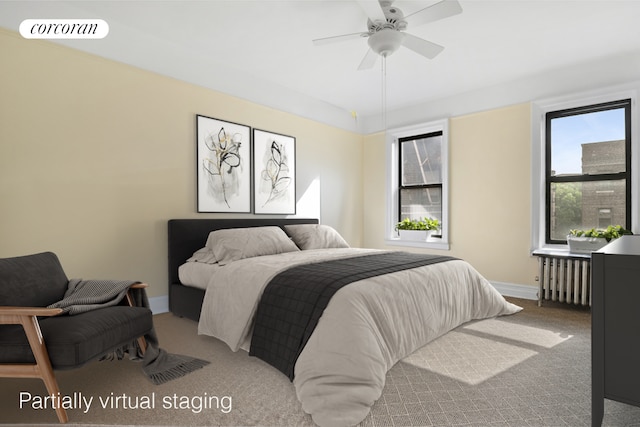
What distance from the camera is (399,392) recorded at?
1929 mm

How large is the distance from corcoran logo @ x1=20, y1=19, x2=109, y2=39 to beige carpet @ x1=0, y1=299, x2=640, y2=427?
2.54 meters

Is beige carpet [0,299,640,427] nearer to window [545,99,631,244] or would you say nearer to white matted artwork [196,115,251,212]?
white matted artwork [196,115,251,212]

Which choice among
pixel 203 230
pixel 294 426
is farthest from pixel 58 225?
pixel 294 426

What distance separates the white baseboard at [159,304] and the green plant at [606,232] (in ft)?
14.5

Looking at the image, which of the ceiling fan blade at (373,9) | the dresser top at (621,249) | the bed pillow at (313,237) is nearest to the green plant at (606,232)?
the dresser top at (621,249)

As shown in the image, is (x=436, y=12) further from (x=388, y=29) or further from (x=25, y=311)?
(x=25, y=311)

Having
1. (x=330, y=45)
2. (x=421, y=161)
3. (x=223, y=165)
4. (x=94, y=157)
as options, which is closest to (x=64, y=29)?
(x=94, y=157)

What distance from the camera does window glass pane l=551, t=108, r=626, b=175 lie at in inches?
148

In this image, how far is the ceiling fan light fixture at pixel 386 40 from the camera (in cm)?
274

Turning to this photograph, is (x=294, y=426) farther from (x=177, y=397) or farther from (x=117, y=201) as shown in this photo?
(x=117, y=201)

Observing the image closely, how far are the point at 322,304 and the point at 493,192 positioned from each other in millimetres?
3339

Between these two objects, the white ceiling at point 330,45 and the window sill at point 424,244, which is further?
the window sill at point 424,244

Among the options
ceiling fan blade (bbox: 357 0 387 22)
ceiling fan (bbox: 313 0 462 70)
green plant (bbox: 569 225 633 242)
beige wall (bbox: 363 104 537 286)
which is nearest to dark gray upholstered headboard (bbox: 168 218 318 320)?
ceiling fan (bbox: 313 0 462 70)

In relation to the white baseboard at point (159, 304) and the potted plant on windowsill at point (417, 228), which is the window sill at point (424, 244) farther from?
the white baseboard at point (159, 304)
